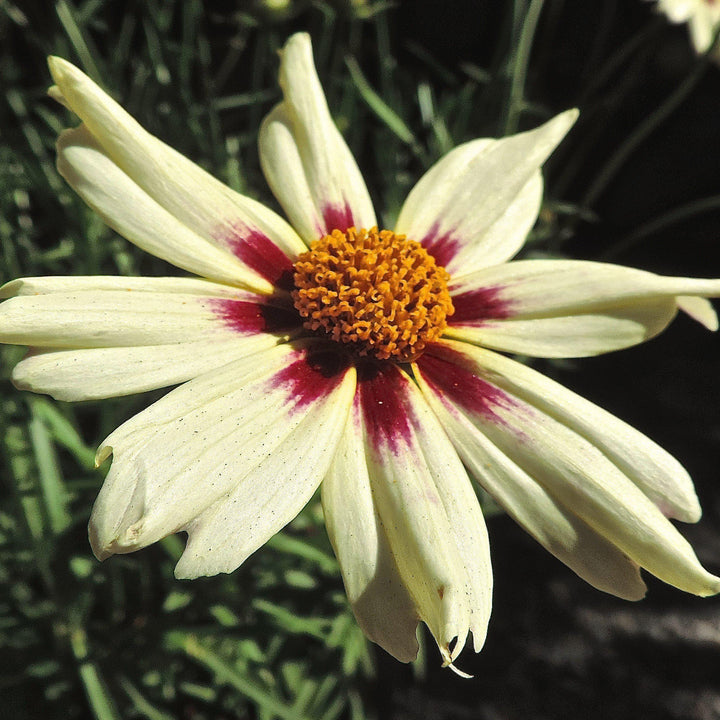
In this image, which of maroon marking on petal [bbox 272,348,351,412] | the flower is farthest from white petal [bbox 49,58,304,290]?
the flower

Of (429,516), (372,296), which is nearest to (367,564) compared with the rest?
(429,516)

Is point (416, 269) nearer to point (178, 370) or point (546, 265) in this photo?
Result: point (546, 265)

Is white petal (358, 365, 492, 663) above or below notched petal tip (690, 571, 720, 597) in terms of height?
above

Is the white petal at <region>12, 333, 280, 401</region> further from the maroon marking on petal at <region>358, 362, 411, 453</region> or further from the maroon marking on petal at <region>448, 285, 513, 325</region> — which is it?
the maroon marking on petal at <region>448, 285, 513, 325</region>

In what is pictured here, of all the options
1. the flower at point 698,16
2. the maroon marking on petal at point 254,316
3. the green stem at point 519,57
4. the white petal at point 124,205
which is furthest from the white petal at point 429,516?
the flower at point 698,16

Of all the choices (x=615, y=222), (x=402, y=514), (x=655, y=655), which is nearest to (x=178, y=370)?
(x=402, y=514)
